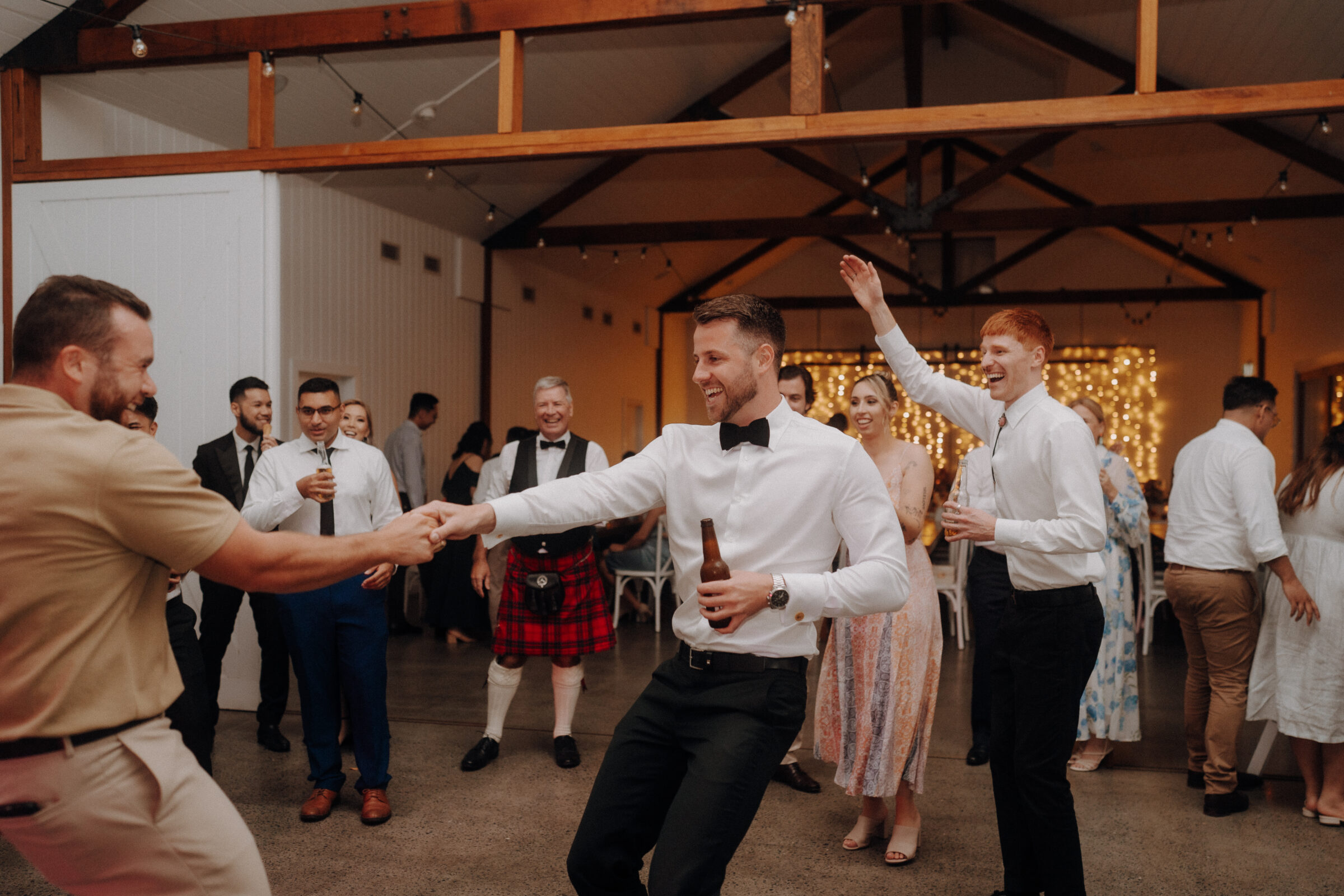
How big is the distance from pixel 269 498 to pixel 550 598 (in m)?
1.21

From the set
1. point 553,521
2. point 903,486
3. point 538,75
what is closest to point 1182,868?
point 903,486

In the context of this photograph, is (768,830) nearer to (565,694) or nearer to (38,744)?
(565,694)

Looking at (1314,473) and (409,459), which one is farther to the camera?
(409,459)

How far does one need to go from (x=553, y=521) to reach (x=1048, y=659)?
1.34m

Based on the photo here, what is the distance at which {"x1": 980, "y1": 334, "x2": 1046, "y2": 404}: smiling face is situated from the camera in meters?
2.57

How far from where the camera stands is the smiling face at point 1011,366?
2.57 metres

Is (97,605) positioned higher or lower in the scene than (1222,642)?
higher

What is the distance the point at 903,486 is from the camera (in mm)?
3268

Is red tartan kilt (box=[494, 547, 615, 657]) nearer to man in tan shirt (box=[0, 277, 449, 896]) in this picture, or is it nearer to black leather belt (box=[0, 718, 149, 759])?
man in tan shirt (box=[0, 277, 449, 896])

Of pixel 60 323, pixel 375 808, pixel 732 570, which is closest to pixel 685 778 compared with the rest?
pixel 732 570

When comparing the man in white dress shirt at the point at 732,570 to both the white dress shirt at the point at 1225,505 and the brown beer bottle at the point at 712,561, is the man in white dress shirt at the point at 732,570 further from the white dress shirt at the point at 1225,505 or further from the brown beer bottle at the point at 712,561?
the white dress shirt at the point at 1225,505

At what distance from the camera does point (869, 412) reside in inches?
132

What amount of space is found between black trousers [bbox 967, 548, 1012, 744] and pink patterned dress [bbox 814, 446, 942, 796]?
107 cm

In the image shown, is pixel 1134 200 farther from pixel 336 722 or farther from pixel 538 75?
pixel 336 722
